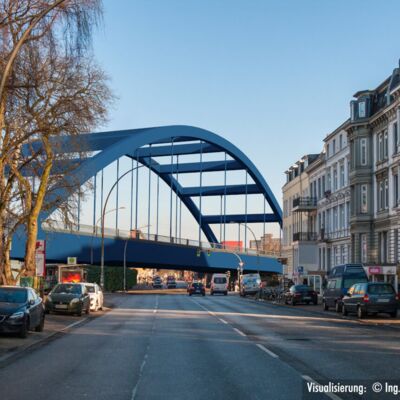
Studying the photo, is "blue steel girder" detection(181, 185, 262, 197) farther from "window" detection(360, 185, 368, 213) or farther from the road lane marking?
the road lane marking

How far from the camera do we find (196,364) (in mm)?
13445

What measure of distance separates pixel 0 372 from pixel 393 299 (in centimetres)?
2127

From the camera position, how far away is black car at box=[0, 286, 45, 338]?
18.0 metres

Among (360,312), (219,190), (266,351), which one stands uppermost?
(219,190)

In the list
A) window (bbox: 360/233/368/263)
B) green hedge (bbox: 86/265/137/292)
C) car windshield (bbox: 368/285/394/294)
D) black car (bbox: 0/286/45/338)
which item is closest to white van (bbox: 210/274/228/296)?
green hedge (bbox: 86/265/137/292)

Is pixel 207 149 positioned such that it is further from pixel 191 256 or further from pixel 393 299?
pixel 393 299

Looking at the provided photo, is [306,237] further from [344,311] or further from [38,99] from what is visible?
[38,99]

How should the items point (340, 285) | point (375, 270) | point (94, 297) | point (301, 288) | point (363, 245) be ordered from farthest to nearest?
1. point (363, 245)
2. point (301, 288)
3. point (375, 270)
4. point (340, 285)
5. point (94, 297)

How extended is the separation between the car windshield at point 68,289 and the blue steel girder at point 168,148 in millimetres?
5257

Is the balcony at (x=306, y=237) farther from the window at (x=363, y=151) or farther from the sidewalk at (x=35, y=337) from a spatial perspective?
the sidewalk at (x=35, y=337)

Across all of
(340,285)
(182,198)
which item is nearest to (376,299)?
(340,285)

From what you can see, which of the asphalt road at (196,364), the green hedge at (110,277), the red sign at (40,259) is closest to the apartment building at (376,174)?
the red sign at (40,259)

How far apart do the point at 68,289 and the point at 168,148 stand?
53328 millimetres

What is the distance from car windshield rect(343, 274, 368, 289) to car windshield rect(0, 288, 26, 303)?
20963mm
